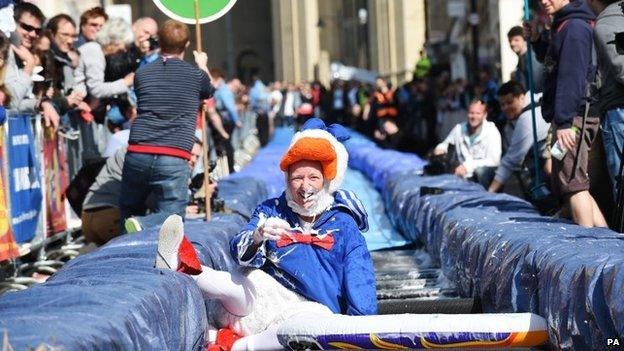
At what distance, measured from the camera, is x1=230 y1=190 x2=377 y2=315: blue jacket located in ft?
25.2

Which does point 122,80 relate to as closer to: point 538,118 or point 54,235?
point 54,235

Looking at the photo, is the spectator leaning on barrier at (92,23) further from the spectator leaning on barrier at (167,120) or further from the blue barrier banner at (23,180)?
the spectator leaning on barrier at (167,120)

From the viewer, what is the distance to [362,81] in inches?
2057

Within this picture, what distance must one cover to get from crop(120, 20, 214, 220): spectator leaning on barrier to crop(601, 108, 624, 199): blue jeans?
9.13 feet

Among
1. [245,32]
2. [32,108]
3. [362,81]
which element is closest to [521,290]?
[32,108]

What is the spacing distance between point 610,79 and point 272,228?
280 cm

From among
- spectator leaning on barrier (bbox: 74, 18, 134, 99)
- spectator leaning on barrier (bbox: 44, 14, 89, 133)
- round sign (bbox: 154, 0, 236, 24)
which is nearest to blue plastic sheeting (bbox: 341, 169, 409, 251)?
round sign (bbox: 154, 0, 236, 24)

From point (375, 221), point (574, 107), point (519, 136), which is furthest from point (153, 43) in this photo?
point (574, 107)

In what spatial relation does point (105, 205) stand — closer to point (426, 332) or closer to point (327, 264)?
point (327, 264)

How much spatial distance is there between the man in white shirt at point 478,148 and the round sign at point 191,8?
4.87 meters

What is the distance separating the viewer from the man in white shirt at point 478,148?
15.5 meters

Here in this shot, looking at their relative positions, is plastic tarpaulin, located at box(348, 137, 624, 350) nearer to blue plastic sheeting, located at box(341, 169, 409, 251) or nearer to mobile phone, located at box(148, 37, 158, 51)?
blue plastic sheeting, located at box(341, 169, 409, 251)

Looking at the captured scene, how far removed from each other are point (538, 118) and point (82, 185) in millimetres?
3802

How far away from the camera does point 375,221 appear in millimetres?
16922
